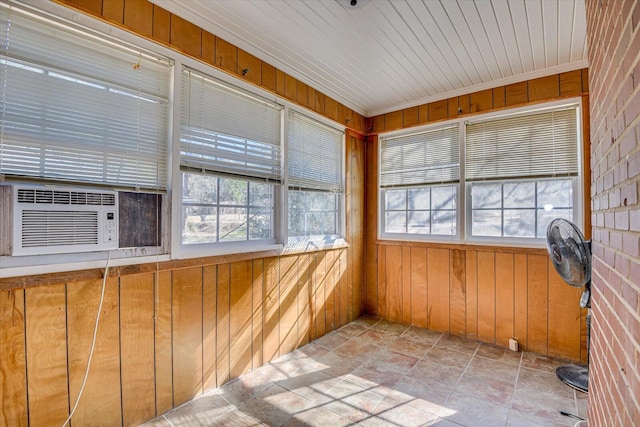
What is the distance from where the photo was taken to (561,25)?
209cm

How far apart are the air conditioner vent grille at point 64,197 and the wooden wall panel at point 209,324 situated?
733 mm

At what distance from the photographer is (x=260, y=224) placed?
8.39 ft

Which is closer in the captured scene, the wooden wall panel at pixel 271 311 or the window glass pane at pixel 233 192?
the window glass pane at pixel 233 192

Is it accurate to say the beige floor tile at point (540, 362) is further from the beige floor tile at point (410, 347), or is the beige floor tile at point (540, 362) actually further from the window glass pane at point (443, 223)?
the window glass pane at point (443, 223)

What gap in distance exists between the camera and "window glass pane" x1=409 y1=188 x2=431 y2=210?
3410 mm

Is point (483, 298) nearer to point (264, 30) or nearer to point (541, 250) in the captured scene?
point (541, 250)

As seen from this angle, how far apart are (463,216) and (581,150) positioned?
3.55 ft

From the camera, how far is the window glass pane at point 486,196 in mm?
2992

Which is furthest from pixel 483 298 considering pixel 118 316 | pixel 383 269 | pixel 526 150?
pixel 118 316

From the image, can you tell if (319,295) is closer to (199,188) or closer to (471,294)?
(471,294)

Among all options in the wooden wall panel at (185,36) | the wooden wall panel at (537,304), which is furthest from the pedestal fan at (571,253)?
the wooden wall panel at (185,36)

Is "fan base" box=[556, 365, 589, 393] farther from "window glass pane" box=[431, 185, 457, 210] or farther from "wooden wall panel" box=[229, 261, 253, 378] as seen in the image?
"wooden wall panel" box=[229, 261, 253, 378]

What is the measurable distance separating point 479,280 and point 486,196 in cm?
84

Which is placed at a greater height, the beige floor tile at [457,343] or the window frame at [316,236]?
the window frame at [316,236]
